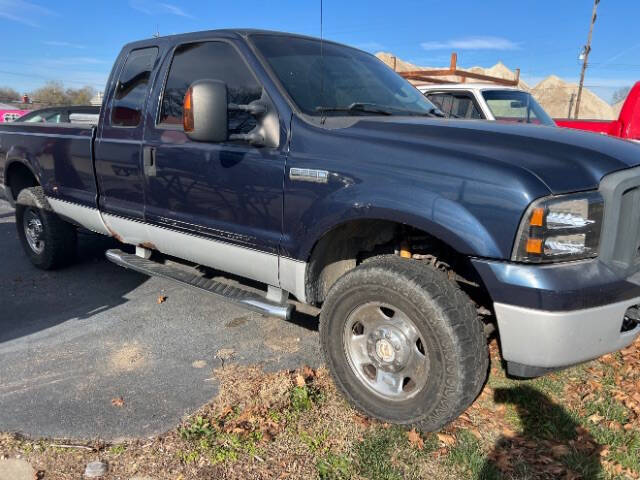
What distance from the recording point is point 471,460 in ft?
8.23

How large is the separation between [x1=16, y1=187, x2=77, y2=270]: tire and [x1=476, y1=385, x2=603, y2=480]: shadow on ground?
4.33 m

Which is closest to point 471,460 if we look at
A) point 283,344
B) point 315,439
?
point 315,439

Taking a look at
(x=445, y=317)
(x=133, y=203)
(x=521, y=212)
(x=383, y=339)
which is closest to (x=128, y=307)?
(x=133, y=203)

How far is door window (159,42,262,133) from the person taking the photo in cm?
329

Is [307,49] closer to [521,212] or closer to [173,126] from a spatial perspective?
[173,126]

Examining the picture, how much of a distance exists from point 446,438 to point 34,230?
184 inches

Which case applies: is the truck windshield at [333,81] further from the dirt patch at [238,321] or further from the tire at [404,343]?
the dirt patch at [238,321]

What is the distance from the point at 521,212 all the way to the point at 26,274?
5.07 metres

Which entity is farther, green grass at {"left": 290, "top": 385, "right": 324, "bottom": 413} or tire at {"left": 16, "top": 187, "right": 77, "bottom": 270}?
tire at {"left": 16, "top": 187, "right": 77, "bottom": 270}

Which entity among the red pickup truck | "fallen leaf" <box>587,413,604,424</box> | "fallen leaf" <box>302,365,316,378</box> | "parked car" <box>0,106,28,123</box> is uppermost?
the red pickup truck

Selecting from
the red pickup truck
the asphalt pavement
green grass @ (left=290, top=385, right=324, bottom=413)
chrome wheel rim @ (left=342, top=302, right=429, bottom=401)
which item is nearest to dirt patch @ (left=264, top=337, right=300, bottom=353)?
the asphalt pavement

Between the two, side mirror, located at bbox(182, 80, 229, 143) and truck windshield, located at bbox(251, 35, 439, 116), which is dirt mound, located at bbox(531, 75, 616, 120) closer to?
truck windshield, located at bbox(251, 35, 439, 116)

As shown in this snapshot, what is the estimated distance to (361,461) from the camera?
250cm

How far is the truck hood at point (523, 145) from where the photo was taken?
2.27 meters
